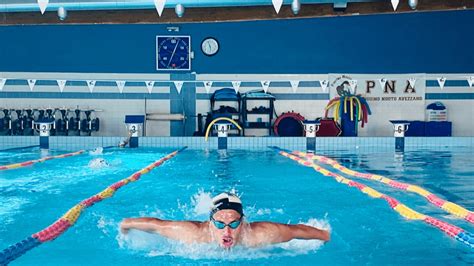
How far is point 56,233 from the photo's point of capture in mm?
3828

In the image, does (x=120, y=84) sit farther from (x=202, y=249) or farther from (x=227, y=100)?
(x=202, y=249)

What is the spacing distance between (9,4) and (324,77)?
772 centimetres

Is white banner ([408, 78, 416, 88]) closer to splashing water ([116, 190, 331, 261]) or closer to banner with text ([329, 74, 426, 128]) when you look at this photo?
banner with text ([329, 74, 426, 128])

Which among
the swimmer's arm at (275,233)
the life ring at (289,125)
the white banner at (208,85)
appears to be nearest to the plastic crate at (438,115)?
the life ring at (289,125)

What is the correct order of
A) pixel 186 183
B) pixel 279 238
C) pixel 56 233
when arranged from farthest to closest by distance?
pixel 186 183 < pixel 56 233 < pixel 279 238

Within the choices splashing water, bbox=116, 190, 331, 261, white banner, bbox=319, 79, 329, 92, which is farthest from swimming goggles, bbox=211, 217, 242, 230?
white banner, bbox=319, 79, 329, 92

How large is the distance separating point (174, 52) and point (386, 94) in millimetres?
5683

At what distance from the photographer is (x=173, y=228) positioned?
3332 mm

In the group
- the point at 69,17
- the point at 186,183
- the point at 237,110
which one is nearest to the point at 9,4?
the point at 69,17

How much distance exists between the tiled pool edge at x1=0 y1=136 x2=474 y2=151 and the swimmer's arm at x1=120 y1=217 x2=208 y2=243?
861 cm

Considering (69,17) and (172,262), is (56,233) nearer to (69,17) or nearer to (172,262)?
(172,262)

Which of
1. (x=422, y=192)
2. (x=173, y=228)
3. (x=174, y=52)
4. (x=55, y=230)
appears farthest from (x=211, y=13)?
(x=173, y=228)

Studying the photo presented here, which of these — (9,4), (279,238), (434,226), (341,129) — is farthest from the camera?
(341,129)

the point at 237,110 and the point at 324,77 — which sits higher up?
the point at 324,77
